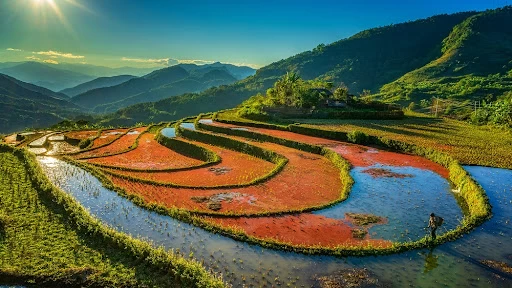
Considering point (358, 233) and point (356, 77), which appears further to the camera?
point (356, 77)

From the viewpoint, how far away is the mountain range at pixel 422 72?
11544 cm

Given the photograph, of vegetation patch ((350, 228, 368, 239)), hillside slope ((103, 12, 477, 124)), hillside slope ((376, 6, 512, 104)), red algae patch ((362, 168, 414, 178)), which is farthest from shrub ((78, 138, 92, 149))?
hillside slope ((103, 12, 477, 124))

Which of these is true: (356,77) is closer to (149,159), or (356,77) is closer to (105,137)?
(105,137)

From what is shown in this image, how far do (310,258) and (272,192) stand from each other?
9022 mm

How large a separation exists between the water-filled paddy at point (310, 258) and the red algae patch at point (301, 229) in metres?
1.33

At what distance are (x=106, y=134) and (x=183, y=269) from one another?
44.9 metres

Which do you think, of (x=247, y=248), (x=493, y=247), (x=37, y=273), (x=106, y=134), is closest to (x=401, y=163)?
(x=493, y=247)

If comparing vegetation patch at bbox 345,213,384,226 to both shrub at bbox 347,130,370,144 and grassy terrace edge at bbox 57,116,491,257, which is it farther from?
shrub at bbox 347,130,370,144

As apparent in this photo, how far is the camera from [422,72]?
5709 inches

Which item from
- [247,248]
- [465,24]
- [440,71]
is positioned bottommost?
[247,248]

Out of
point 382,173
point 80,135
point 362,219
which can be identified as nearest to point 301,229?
point 362,219

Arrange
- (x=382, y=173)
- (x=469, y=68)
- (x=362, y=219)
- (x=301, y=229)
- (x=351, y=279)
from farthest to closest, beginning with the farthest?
(x=469, y=68)
(x=382, y=173)
(x=362, y=219)
(x=301, y=229)
(x=351, y=279)

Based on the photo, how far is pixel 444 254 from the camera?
1489cm

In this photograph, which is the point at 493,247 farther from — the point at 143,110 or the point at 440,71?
the point at 143,110
